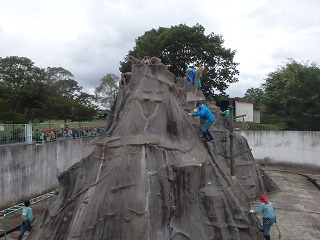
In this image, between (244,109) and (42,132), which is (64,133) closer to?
(42,132)

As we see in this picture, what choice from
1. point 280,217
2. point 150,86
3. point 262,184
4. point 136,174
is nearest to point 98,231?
point 136,174

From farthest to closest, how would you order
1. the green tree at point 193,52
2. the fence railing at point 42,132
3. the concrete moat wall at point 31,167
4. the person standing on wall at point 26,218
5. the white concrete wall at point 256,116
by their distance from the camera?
the white concrete wall at point 256,116 < the green tree at point 193,52 < the fence railing at point 42,132 < the concrete moat wall at point 31,167 < the person standing on wall at point 26,218

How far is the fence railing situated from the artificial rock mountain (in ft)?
32.3

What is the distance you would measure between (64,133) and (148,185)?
56.3ft

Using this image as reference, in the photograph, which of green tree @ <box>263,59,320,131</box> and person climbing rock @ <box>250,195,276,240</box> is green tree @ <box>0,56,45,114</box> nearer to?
green tree @ <box>263,59,320,131</box>

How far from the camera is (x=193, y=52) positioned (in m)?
40.6

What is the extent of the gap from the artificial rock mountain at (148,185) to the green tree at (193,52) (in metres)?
28.5

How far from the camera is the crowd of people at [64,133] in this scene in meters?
21.9

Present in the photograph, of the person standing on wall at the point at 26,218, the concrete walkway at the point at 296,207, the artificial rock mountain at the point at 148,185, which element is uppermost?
the artificial rock mountain at the point at 148,185

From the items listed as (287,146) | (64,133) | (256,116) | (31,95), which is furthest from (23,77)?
(256,116)

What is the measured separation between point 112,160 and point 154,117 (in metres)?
2.04

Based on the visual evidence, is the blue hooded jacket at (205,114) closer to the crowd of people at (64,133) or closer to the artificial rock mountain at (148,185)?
the artificial rock mountain at (148,185)

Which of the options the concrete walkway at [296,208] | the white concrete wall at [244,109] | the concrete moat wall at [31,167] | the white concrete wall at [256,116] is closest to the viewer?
the concrete walkway at [296,208]

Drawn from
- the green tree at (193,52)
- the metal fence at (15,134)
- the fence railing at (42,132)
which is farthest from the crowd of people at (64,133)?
the green tree at (193,52)
